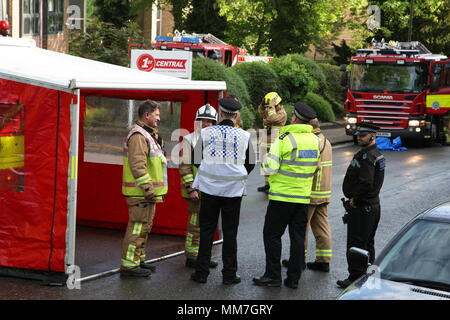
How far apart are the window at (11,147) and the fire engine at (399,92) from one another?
16.2 metres

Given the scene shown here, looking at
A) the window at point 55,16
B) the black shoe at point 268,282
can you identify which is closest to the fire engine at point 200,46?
the window at point 55,16

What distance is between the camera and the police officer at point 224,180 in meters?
7.90

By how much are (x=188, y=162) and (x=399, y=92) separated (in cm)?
1567

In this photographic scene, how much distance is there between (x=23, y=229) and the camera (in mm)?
7773

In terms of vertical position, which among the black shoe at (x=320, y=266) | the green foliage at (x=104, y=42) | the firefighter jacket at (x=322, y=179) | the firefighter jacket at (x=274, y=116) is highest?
the green foliage at (x=104, y=42)

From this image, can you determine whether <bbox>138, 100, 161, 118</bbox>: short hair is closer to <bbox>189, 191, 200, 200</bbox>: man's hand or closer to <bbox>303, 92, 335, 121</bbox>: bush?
<bbox>189, 191, 200, 200</bbox>: man's hand

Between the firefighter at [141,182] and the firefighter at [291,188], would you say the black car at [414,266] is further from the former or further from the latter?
the firefighter at [141,182]

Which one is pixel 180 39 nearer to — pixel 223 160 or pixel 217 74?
pixel 217 74

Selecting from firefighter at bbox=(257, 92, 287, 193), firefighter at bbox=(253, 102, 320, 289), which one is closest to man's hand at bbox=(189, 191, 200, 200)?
firefighter at bbox=(253, 102, 320, 289)

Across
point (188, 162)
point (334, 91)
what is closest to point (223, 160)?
point (188, 162)

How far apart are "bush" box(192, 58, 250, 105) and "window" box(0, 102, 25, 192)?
13.2 meters

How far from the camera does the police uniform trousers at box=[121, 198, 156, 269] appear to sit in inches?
316

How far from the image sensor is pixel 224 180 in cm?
789
